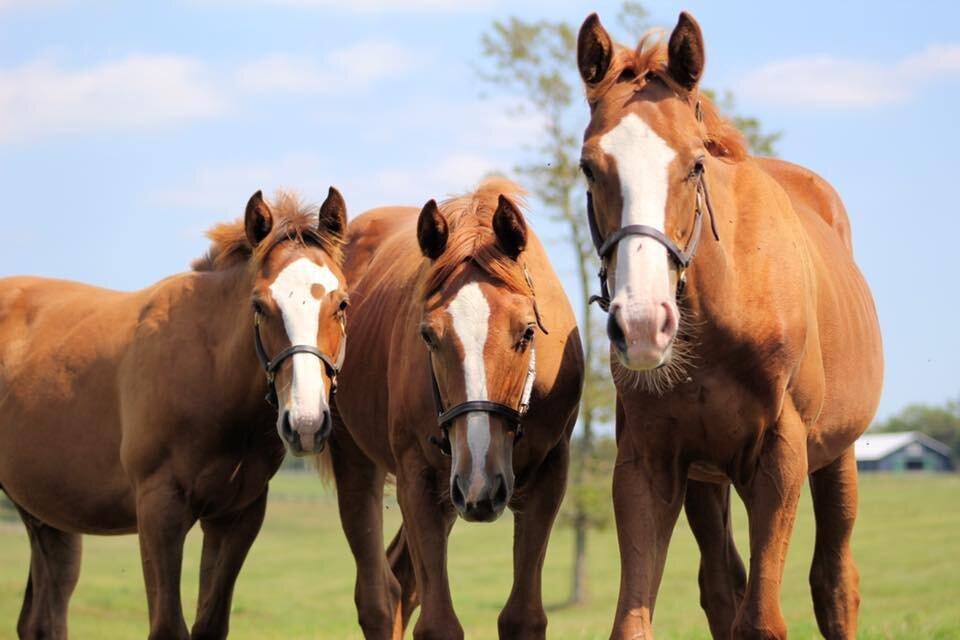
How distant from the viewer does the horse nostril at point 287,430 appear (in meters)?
5.93

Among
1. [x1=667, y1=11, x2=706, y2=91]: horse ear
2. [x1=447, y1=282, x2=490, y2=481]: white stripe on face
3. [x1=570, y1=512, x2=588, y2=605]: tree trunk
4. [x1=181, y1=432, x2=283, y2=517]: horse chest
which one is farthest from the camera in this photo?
[x1=570, y1=512, x2=588, y2=605]: tree trunk

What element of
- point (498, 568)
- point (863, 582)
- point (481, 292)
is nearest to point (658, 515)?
point (481, 292)

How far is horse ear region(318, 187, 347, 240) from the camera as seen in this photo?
6789 mm

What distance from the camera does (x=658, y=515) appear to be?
518 cm

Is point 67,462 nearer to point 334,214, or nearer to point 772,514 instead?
point 334,214

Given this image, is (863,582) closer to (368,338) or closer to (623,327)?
(368,338)

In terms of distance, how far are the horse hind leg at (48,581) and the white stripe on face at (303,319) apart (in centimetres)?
367

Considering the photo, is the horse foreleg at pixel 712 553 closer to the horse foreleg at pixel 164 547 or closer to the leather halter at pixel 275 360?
the leather halter at pixel 275 360

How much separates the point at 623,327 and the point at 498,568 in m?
26.8

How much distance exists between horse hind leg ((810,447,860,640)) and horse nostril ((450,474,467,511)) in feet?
8.36

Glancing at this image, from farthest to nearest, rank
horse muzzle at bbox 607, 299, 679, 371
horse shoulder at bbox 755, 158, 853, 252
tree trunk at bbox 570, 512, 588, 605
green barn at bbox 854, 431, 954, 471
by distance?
green barn at bbox 854, 431, 954, 471 → tree trunk at bbox 570, 512, 588, 605 → horse shoulder at bbox 755, 158, 853, 252 → horse muzzle at bbox 607, 299, 679, 371

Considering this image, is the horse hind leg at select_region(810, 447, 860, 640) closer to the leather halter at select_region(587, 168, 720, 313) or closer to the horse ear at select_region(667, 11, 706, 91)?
the leather halter at select_region(587, 168, 720, 313)

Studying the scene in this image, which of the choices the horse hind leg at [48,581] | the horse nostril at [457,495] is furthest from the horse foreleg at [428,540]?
the horse hind leg at [48,581]

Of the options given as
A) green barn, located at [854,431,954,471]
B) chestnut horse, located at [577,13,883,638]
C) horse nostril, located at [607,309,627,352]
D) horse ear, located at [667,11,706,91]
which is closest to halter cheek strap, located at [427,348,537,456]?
chestnut horse, located at [577,13,883,638]
